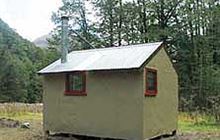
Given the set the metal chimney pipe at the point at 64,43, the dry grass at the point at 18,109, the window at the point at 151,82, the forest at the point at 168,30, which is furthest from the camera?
the forest at the point at 168,30

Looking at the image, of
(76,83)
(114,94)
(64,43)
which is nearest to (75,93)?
(76,83)

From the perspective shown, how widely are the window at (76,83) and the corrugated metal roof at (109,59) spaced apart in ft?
0.70

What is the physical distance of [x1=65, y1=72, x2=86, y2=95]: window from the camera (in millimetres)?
11977

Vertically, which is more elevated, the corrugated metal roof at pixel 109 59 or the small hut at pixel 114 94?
the corrugated metal roof at pixel 109 59

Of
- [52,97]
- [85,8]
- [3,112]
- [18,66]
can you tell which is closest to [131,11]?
[85,8]

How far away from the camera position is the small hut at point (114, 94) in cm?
1079

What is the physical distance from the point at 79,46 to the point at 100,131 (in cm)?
2346

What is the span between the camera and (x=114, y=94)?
441 inches

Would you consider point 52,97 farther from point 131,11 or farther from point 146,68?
point 131,11

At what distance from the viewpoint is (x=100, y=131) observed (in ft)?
37.5

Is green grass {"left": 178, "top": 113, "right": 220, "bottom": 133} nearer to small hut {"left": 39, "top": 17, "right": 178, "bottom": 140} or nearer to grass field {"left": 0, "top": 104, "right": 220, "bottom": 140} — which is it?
grass field {"left": 0, "top": 104, "right": 220, "bottom": 140}

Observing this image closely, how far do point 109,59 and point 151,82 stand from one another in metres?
1.65

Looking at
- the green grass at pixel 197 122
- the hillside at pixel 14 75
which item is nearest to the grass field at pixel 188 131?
the green grass at pixel 197 122

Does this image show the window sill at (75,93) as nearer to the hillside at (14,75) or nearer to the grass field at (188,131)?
the grass field at (188,131)
